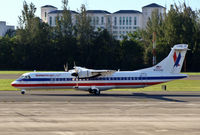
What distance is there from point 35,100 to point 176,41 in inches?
2685

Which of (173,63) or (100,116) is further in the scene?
(173,63)

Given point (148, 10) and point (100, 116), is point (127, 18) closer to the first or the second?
point (148, 10)

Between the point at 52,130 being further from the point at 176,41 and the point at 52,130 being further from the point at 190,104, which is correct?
A: the point at 176,41

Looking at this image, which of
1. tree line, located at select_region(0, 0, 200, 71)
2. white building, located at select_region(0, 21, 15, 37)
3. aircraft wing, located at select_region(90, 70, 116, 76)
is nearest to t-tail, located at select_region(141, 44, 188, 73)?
aircraft wing, located at select_region(90, 70, 116, 76)

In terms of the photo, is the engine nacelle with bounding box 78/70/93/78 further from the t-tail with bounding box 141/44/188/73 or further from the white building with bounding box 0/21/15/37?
the white building with bounding box 0/21/15/37

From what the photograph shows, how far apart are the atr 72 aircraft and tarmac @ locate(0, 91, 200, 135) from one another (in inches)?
167

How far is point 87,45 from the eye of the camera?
9638cm

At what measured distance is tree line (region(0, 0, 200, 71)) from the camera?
94250 mm

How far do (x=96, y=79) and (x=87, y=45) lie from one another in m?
58.8

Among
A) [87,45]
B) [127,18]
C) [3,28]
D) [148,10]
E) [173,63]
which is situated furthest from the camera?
[3,28]

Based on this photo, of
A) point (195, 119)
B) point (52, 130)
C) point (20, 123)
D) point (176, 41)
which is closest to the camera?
point (52, 130)

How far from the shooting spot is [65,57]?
315 feet

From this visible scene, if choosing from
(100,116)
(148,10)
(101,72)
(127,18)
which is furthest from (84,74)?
(127,18)

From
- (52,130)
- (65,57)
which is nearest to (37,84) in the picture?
(52,130)
